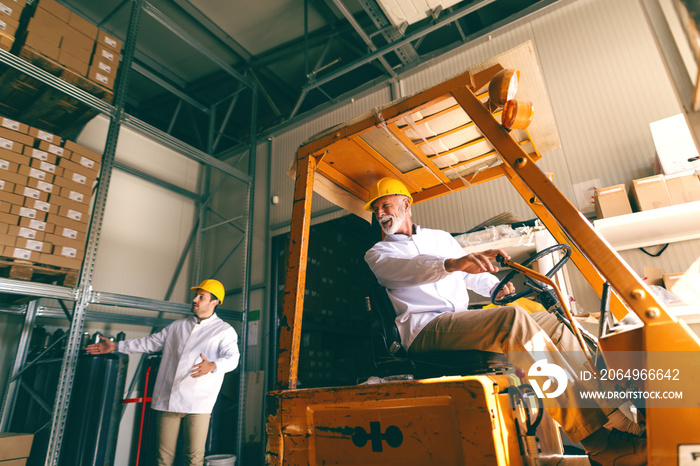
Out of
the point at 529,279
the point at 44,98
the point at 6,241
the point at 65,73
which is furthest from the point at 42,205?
the point at 529,279

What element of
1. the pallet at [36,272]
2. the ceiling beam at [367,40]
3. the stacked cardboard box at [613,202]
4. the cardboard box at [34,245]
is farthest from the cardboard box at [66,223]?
the stacked cardboard box at [613,202]

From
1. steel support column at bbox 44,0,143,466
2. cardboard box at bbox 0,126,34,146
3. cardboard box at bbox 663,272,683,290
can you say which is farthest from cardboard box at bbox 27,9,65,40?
cardboard box at bbox 663,272,683,290

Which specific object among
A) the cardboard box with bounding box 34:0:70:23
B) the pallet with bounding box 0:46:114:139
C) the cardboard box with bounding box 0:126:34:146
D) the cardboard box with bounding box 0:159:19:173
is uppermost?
the cardboard box with bounding box 34:0:70:23

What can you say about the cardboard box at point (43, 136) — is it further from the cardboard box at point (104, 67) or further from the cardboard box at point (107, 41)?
the cardboard box at point (107, 41)

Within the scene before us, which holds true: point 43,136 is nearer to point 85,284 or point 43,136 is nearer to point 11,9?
point 11,9

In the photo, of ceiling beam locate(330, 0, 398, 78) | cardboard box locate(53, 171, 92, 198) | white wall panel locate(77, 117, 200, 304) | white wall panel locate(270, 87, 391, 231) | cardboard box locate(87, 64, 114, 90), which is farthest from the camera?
white wall panel locate(270, 87, 391, 231)

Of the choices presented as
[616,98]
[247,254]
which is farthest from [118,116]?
[616,98]

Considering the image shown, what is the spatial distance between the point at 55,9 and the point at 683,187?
734 cm

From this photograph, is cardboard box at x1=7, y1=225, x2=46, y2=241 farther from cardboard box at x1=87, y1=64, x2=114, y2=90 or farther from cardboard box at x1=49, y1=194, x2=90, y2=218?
cardboard box at x1=87, y1=64, x2=114, y2=90

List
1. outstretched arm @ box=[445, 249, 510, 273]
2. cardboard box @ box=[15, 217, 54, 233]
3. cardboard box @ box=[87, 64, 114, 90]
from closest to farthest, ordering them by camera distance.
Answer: outstretched arm @ box=[445, 249, 510, 273], cardboard box @ box=[15, 217, 54, 233], cardboard box @ box=[87, 64, 114, 90]

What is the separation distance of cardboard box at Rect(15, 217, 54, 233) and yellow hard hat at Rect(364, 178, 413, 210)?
13.0 ft

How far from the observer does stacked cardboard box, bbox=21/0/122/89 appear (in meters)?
4.80

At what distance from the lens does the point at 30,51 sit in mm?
4668

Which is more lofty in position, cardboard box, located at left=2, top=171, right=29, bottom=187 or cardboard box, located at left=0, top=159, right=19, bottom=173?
cardboard box, located at left=0, top=159, right=19, bottom=173
